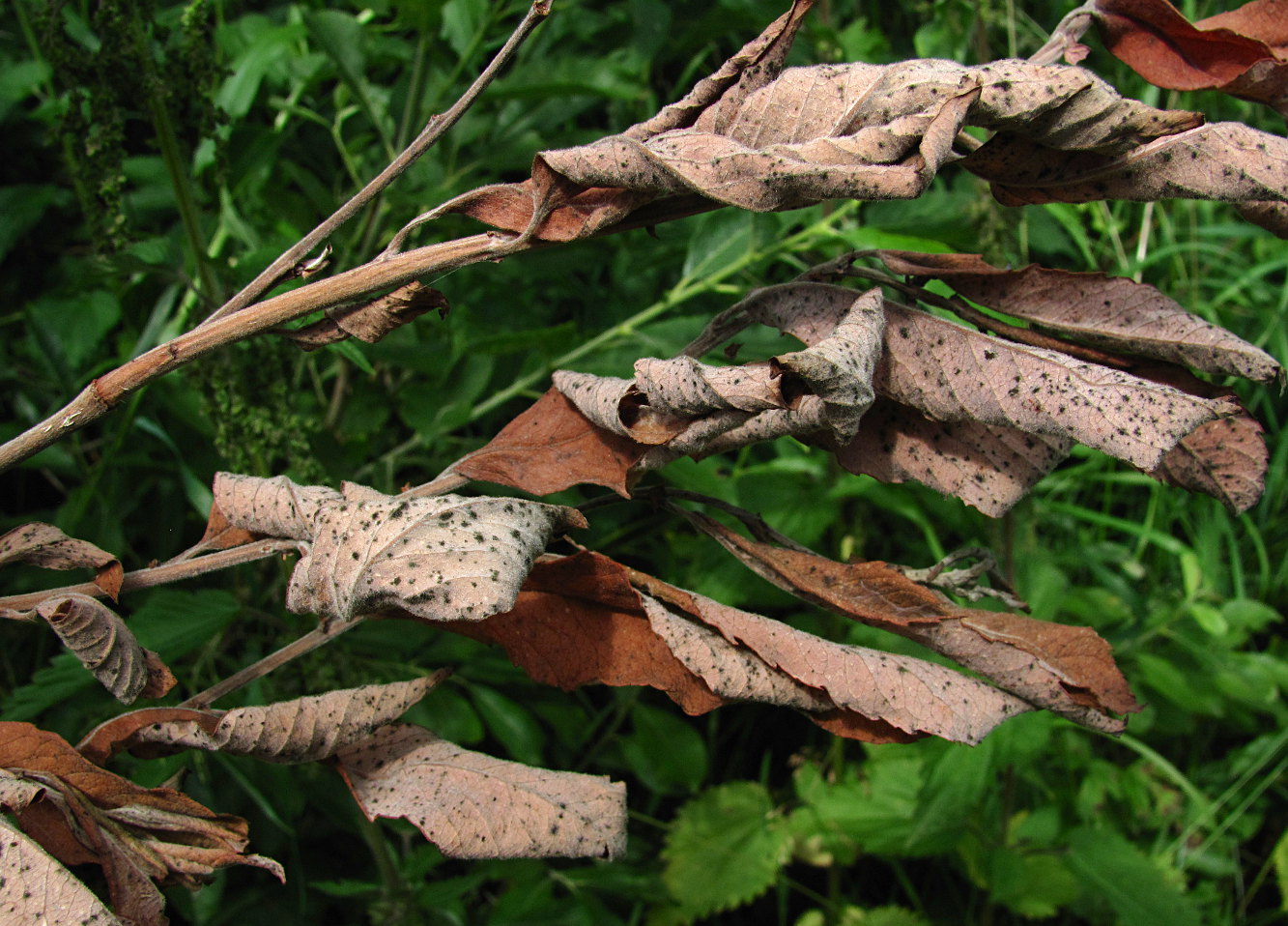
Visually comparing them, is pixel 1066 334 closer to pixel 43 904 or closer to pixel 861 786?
pixel 43 904

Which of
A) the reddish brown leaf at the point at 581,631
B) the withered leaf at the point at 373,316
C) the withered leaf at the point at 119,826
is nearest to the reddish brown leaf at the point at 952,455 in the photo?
the reddish brown leaf at the point at 581,631

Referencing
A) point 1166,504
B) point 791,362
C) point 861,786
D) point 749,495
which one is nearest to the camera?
point 791,362

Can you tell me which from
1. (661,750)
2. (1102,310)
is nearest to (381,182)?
(1102,310)

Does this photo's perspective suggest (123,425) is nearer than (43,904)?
No

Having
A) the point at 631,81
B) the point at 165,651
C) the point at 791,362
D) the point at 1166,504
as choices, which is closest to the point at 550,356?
the point at 631,81

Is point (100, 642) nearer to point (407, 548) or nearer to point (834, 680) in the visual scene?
point (407, 548)

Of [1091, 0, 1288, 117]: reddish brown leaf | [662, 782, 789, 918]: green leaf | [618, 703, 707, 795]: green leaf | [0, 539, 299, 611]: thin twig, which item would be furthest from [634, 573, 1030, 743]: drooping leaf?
[662, 782, 789, 918]: green leaf
